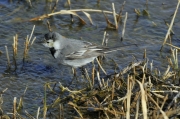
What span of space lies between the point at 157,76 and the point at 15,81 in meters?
2.35

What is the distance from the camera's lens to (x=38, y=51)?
9172 mm

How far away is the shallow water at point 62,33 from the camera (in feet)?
26.3

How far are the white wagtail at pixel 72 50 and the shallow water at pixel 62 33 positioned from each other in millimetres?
300

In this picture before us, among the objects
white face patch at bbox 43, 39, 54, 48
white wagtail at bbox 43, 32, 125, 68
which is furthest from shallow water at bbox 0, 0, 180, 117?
white face patch at bbox 43, 39, 54, 48

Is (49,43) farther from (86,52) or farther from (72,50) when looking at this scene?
(86,52)

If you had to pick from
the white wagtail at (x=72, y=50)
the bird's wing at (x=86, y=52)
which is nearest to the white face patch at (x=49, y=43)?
the white wagtail at (x=72, y=50)

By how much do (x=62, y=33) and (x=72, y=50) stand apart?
1.63 meters

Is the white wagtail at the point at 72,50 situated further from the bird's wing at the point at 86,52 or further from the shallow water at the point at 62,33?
the shallow water at the point at 62,33

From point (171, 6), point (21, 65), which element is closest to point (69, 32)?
point (21, 65)

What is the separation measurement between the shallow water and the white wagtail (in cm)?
30

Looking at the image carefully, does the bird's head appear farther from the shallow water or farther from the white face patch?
the shallow water

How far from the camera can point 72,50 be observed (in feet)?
27.5

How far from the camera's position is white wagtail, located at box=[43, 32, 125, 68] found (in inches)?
328

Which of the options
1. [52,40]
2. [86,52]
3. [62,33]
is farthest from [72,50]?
[62,33]
